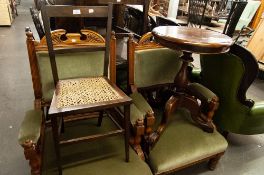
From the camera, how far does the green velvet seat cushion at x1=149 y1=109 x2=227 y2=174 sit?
54.7 inches

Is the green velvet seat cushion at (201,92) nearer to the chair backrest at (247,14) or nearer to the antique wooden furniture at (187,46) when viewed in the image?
the antique wooden furniture at (187,46)

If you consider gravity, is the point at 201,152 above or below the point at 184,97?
below

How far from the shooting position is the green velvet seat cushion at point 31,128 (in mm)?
1060

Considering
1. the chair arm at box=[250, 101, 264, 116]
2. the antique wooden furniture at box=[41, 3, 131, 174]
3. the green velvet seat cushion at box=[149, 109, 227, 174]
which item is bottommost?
the green velvet seat cushion at box=[149, 109, 227, 174]

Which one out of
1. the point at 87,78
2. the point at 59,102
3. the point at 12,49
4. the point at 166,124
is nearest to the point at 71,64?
the point at 87,78

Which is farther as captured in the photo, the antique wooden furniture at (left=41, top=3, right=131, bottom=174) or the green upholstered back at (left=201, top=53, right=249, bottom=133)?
the green upholstered back at (left=201, top=53, right=249, bottom=133)

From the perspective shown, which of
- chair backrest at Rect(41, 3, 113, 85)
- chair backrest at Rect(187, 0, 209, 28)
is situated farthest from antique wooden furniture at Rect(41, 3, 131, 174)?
chair backrest at Rect(187, 0, 209, 28)

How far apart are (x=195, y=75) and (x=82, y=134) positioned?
1198 millimetres

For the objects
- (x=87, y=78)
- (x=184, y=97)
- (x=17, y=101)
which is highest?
(x=87, y=78)

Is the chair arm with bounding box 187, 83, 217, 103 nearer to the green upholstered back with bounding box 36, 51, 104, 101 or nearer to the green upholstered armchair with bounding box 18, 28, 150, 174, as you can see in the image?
the green upholstered armchair with bounding box 18, 28, 150, 174

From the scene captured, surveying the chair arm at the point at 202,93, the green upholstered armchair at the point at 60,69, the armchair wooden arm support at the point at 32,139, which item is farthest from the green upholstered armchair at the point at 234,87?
the armchair wooden arm support at the point at 32,139

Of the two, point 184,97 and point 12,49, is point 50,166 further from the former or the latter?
point 12,49

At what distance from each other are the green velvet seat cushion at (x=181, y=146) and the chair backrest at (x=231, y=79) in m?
0.26

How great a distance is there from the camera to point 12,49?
3.99 metres
